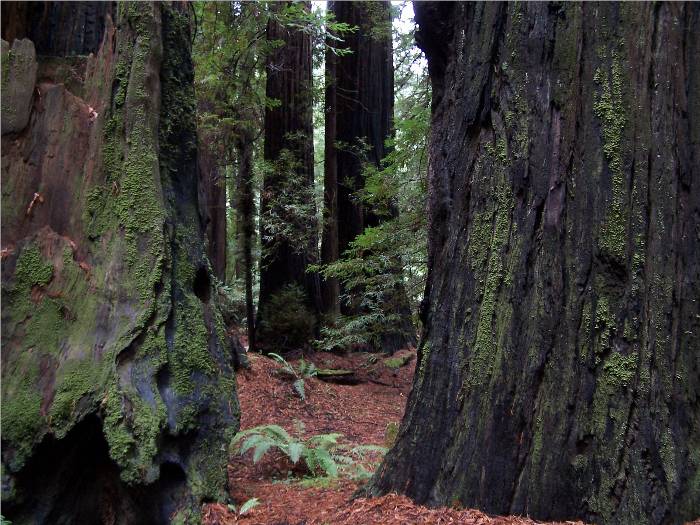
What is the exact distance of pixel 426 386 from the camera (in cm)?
356

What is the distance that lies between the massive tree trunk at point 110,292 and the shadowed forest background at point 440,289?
0.02 m

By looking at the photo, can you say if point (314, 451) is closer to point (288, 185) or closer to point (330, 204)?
point (288, 185)

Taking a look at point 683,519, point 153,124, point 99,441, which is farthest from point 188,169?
point 683,519

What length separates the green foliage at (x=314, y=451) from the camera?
489 cm

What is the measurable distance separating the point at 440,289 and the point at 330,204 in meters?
8.40

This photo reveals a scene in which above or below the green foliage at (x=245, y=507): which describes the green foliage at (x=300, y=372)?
above

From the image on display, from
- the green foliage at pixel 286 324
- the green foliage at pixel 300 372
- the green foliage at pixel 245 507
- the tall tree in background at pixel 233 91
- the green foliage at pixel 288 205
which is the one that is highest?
the tall tree in background at pixel 233 91

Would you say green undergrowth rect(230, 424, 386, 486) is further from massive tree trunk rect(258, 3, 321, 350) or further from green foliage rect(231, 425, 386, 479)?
massive tree trunk rect(258, 3, 321, 350)

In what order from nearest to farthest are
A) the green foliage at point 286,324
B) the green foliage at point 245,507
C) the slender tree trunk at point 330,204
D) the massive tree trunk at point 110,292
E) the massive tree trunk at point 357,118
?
the massive tree trunk at point 110,292 → the green foliage at point 245,507 → the green foliage at point 286,324 → the slender tree trunk at point 330,204 → the massive tree trunk at point 357,118

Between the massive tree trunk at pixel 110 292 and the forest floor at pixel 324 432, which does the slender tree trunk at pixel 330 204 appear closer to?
the forest floor at pixel 324 432

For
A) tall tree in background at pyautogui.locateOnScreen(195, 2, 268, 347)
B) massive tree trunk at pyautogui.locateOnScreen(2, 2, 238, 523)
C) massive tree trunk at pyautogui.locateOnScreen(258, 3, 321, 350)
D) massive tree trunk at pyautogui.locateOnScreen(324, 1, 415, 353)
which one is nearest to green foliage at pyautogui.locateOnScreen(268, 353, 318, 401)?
massive tree trunk at pyautogui.locateOnScreen(258, 3, 321, 350)

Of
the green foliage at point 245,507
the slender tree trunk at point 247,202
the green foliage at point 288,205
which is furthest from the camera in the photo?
the slender tree trunk at point 247,202

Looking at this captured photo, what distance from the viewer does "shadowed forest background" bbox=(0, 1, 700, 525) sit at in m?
2.99

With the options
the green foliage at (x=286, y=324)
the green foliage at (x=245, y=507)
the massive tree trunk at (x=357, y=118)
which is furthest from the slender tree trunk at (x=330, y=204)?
the green foliage at (x=245, y=507)
